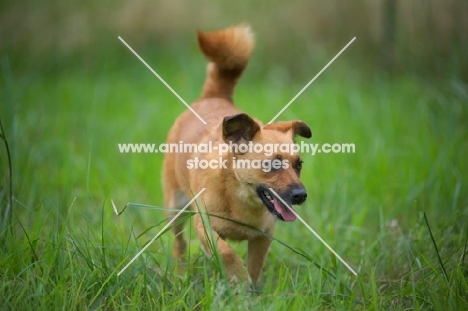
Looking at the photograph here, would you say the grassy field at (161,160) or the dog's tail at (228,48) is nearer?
the grassy field at (161,160)

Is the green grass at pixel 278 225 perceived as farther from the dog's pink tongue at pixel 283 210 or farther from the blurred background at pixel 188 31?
the blurred background at pixel 188 31

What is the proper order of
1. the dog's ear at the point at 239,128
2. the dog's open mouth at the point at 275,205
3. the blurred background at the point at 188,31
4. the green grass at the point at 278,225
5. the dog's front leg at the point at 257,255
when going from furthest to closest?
the blurred background at the point at 188,31 < the dog's front leg at the point at 257,255 < the dog's ear at the point at 239,128 < the dog's open mouth at the point at 275,205 < the green grass at the point at 278,225

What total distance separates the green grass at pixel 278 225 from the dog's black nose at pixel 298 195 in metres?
0.33

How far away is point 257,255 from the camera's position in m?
4.61

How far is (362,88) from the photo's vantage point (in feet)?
31.8

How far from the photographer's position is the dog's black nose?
13.3 feet

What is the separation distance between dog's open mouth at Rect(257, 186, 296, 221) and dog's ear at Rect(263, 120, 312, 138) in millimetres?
581

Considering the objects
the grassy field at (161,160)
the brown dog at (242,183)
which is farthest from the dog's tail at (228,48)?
the grassy field at (161,160)

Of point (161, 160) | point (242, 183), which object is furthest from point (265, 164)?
point (161, 160)

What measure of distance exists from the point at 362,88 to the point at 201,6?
366 cm

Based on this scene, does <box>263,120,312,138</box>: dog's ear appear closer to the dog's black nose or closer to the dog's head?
the dog's head

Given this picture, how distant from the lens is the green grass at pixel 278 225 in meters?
3.87

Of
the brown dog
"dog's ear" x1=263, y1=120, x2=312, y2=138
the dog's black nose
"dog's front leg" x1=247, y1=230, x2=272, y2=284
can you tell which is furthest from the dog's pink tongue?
"dog's ear" x1=263, y1=120, x2=312, y2=138

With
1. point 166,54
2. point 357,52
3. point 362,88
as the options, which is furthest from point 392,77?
point 166,54
